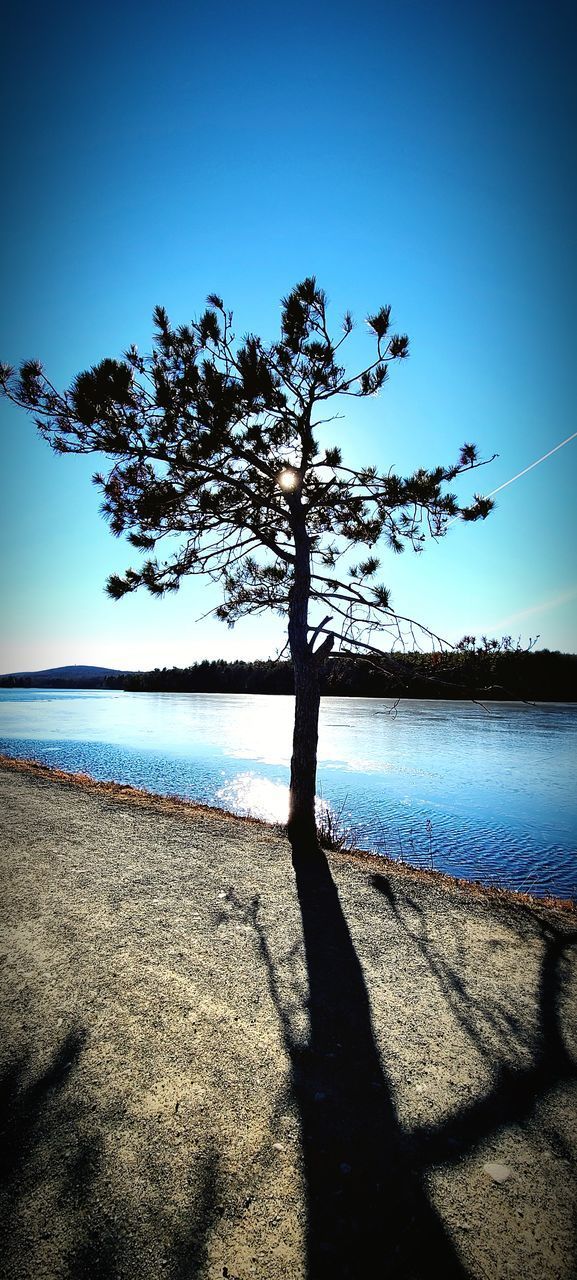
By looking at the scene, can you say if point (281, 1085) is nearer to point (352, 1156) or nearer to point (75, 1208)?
point (352, 1156)

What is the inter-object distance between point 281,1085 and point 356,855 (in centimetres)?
446

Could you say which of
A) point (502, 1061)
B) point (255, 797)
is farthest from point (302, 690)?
point (502, 1061)

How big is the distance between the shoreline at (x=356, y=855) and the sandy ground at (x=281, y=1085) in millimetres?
459

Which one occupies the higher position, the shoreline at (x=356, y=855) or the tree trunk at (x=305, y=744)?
the tree trunk at (x=305, y=744)

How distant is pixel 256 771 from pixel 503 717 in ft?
98.8

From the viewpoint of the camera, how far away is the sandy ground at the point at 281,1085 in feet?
6.06

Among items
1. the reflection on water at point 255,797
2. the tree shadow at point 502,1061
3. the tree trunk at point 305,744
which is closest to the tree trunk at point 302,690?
the tree trunk at point 305,744

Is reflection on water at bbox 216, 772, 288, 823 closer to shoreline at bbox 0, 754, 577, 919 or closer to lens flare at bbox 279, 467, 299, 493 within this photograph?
shoreline at bbox 0, 754, 577, 919

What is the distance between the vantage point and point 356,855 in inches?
271

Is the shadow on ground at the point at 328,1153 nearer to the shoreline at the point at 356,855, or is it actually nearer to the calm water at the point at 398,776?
the shoreline at the point at 356,855

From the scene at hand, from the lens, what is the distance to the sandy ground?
1848 millimetres

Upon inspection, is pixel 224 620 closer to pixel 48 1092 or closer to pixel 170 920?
pixel 170 920

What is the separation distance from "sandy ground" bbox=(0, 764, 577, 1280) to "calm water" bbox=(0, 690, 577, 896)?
405cm

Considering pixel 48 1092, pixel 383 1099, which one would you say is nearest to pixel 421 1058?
pixel 383 1099
